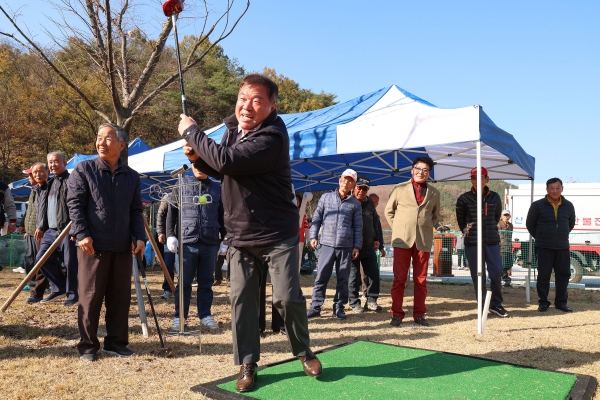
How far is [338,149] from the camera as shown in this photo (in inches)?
237

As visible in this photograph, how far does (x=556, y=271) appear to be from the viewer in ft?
25.0

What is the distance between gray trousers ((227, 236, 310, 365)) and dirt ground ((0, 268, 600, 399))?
0.49m

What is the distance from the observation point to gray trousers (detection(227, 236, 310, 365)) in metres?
3.26

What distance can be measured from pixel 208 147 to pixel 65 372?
6.88ft

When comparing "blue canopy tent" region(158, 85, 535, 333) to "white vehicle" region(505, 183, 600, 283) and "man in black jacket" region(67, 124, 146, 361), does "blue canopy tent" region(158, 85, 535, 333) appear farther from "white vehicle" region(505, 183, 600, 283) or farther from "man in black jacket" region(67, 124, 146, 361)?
"white vehicle" region(505, 183, 600, 283)

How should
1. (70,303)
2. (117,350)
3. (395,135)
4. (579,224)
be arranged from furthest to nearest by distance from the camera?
1. (579,224)
2. (70,303)
3. (395,135)
4. (117,350)

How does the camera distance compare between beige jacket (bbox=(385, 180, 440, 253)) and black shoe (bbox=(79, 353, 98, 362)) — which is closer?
black shoe (bbox=(79, 353, 98, 362))

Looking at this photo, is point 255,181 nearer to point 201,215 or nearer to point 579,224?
point 201,215

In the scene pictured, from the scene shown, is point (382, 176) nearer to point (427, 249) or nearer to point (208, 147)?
point (427, 249)

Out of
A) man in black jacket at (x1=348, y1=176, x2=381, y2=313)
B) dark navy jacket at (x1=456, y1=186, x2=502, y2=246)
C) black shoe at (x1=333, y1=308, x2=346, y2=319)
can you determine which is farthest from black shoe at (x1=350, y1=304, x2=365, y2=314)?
dark navy jacket at (x1=456, y1=186, x2=502, y2=246)

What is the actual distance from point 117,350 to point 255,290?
1702 millimetres

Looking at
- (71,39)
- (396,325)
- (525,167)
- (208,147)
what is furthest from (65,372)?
(71,39)

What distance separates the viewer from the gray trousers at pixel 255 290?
326 centimetres

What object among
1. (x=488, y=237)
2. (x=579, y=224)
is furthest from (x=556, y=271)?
(x=579, y=224)
